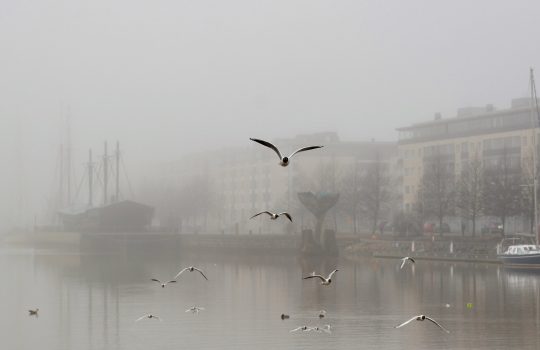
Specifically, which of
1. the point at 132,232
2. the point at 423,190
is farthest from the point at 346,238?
the point at 132,232

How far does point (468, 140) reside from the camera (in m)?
178

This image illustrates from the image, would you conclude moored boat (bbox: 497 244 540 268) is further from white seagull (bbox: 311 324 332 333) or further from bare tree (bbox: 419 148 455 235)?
white seagull (bbox: 311 324 332 333)

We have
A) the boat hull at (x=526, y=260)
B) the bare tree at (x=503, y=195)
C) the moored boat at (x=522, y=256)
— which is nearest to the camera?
the boat hull at (x=526, y=260)

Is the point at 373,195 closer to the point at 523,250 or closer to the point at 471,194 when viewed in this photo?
the point at 471,194

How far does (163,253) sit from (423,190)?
4427 cm

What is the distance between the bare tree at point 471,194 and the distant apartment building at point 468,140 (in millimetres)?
17085

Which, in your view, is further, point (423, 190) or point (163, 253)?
point (163, 253)

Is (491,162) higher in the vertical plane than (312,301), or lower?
higher

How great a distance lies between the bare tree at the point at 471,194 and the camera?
410 feet

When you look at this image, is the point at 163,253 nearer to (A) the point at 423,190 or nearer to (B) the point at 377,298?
(A) the point at 423,190

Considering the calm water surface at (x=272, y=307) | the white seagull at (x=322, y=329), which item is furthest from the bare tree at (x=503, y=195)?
the white seagull at (x=322, y=329)

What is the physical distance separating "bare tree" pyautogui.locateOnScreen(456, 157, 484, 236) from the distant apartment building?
17.1 meters

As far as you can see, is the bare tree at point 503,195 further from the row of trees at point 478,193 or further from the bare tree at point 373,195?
the bare tree at point 373,195

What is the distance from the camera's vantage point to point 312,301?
7025 cm
